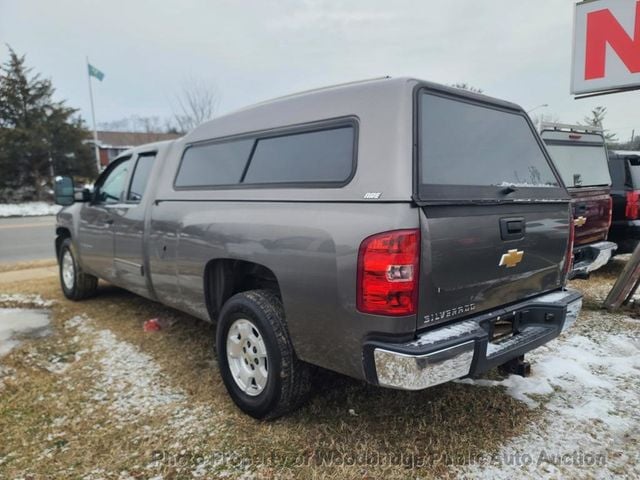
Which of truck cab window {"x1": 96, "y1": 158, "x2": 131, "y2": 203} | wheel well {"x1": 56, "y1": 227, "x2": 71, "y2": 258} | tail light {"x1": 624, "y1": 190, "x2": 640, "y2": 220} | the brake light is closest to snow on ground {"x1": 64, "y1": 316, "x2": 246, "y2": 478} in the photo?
the brake light

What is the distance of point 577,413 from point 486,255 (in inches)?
53.8

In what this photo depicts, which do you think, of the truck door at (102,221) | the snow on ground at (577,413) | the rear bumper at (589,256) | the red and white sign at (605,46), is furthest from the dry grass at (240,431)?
the red and white sign at (605,46)

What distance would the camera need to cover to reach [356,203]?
2275mm

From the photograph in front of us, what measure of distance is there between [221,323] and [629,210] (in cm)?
624

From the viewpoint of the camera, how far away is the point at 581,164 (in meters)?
6.09

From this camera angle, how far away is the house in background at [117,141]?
45719mm

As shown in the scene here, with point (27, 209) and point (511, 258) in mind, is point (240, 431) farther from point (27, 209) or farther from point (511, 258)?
point (27, 209)

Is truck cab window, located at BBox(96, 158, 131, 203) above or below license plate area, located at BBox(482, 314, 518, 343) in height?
above

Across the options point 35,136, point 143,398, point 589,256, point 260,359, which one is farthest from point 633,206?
point 35,136

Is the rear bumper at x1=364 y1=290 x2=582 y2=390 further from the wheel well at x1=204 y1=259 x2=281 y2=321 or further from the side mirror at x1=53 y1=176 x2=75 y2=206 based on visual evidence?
the side mirror at x1=53 y1=176 x2=75 y2=206

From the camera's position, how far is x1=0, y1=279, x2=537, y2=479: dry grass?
248 cm

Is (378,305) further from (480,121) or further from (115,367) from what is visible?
(115,367)

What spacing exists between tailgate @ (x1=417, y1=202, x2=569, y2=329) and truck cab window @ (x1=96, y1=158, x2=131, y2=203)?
3.56 meters

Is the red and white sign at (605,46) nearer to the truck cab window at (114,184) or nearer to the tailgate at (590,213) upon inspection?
the tailgate at (590,213)
